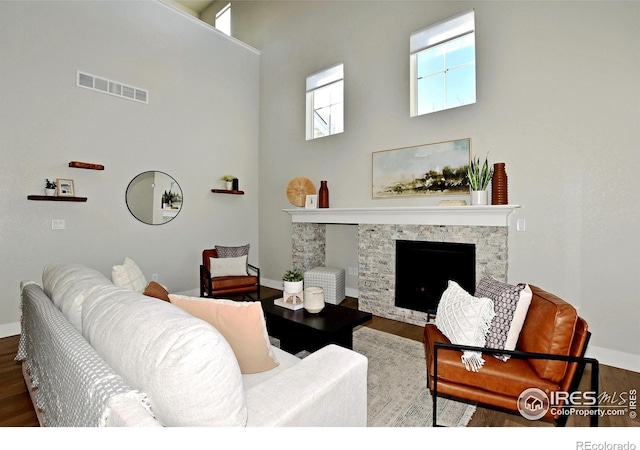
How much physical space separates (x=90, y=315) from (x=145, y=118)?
396cm

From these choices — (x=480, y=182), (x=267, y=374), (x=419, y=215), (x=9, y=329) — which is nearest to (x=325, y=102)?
(x=419, y=215)

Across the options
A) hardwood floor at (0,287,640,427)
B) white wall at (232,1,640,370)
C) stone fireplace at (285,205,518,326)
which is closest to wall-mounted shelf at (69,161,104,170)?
hardwood floor at (0,287,640,427)

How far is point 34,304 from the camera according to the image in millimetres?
1797

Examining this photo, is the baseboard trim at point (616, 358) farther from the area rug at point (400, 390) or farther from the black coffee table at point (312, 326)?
the black coffee table at point (312, 326)

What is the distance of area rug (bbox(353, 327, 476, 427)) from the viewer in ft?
6.47

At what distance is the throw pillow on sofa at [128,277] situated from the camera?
252 cm

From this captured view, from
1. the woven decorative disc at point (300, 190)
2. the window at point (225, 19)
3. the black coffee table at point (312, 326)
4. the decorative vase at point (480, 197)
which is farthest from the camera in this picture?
the window at point (225, 19)

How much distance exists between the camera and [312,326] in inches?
95.3

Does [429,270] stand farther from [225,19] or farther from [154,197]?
[225,19]

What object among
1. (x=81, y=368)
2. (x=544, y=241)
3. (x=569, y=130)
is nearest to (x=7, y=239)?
(x=81, y=368)

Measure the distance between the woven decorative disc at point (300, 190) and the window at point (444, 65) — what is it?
6.12 ft

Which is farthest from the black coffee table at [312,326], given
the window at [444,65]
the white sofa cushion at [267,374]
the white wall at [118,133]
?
the window at [444,65]

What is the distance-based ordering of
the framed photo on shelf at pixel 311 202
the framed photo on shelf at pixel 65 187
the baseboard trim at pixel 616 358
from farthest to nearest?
the framed photo on shelf at pixel 311 202 → the framed photo on shelf at pixel 65 187 → the baseboard trim at pixel 616 358

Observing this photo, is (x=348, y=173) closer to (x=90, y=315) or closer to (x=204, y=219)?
(x=204, y=219)
